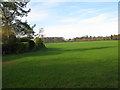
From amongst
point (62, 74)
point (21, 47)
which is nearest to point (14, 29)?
point (21, 47)

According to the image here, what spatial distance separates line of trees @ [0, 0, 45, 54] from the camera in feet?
47.9

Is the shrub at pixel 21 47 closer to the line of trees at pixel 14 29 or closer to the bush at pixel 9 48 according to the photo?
the line of trees at pixel 14 29

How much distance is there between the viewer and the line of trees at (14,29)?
1461 centimetres

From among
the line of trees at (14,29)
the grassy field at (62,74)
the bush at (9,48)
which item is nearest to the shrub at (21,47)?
the line of trees at (14,29)

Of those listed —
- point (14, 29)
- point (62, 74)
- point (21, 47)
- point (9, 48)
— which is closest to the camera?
point (62, 74)

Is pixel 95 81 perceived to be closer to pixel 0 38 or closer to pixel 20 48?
pixel 20 48

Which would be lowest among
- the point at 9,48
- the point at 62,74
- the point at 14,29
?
the point at 62,74

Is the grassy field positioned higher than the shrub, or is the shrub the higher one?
the shrub

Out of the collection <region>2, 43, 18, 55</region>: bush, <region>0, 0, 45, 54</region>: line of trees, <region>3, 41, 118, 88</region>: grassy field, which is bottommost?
<region>3, 41, 118, 88</region>: grassy field

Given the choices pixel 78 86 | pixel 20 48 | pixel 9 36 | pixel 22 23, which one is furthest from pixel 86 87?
pixel 22 23

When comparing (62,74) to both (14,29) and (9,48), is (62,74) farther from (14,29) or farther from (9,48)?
(14,29)

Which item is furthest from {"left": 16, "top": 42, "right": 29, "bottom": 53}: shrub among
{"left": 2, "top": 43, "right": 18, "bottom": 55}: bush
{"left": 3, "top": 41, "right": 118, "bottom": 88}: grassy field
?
{"left": 3, "top": 41, "right": 118, "bottom": 88}: grassy field

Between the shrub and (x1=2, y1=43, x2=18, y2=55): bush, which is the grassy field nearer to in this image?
(x1=2, y1=43, x2=18, y2=55): bush

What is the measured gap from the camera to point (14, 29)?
54.6 ft
